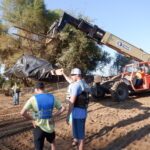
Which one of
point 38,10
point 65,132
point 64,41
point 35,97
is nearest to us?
point 35,97

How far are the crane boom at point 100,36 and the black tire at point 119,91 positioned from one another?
1.97 meters

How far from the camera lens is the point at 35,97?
422 cm

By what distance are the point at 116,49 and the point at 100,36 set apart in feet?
3.65

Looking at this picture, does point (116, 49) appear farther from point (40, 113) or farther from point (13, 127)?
point (40, 113)

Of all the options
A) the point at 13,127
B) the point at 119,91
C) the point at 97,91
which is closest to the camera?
the point at 13,127

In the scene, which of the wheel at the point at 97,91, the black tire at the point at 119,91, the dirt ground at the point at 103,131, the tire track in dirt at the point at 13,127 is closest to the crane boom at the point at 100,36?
the black tire at the point at 119,91

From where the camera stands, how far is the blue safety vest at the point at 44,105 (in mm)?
4219

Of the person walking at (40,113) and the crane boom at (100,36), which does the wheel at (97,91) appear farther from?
the person walking at (40,113)

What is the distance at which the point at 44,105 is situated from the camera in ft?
13.9

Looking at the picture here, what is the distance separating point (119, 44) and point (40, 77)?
411cm

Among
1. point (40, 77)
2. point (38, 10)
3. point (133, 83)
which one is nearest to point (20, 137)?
point (40, 77)

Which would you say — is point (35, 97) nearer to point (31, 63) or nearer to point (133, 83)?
point (31, 63)

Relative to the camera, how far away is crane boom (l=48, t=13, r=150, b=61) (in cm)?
1055

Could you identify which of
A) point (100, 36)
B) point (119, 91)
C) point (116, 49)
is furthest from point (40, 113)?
point (116, 49)
